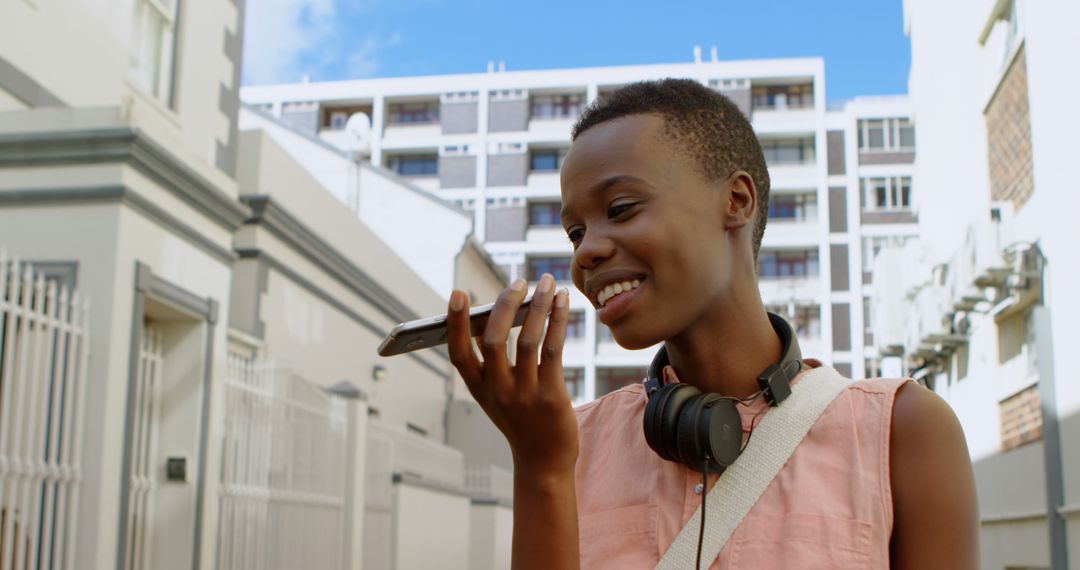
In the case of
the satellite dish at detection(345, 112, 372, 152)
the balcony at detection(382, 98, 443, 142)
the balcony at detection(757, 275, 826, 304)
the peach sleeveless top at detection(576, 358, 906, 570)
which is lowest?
the peach sleeveless top at detection(576, 358, 906, 570)

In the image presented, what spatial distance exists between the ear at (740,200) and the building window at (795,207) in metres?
46.4

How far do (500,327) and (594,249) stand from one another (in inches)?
11.7

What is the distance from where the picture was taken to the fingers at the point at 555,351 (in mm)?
1413

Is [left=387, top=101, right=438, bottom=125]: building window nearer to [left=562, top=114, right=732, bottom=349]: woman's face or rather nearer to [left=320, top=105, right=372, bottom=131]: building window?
[left=320, top=105, right=372, bottom=131]: building window

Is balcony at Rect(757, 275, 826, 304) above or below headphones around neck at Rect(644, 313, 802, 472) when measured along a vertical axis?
above

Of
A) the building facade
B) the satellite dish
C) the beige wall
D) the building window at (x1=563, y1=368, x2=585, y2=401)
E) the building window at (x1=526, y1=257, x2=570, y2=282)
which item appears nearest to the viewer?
the building facade

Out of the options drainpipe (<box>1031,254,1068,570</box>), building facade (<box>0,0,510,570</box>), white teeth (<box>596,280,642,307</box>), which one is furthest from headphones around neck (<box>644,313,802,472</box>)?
drainpipe (<box>1031,254,1068,570</box>)

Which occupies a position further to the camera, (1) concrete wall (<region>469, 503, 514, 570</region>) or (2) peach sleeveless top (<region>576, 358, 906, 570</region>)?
(1) concrete wall (<region>469, 503, 514, 570</region>)

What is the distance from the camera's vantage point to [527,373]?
1.43 metres

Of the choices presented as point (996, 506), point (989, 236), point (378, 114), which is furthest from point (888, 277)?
point (378, 114)

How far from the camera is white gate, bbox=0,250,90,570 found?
18.5 feet

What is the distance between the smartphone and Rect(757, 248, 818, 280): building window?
152ft

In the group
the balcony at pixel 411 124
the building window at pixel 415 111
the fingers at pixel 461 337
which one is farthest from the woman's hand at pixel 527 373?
the building window at pixel 415 111

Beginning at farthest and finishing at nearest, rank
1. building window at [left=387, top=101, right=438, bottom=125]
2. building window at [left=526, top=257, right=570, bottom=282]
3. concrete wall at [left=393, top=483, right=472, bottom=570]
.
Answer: building window at [left=387, top=101, right=438, bottom=125]
building window at [left=526, top=257, right=570, bottom=282]
concrete wall at [left=393, top=483, right=472, bottom=570]
